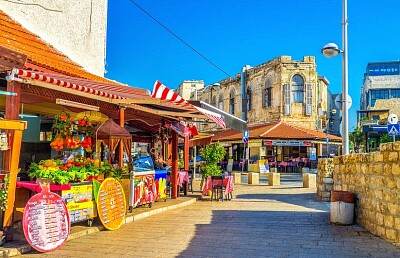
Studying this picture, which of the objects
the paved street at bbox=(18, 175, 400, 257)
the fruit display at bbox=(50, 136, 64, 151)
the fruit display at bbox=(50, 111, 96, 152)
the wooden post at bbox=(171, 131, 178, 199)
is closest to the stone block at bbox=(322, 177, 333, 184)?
the paved street at bbox=(18, 175, 400, 257)

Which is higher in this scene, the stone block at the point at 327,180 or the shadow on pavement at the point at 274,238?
the stone block at the point at 327,180

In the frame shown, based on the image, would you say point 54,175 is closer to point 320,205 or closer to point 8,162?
point 8,162

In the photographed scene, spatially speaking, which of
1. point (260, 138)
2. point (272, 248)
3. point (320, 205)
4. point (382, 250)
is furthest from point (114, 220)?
point (260, 138)

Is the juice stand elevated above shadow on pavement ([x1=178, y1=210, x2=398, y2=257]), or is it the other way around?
the juice stand

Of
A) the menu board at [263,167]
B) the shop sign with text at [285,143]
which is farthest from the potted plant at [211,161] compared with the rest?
the shop sign with text at [285,143]

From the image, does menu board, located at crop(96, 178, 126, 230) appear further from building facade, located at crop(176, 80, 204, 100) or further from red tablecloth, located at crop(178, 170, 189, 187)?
building facade, located at crop(176, 80, 204, 100)

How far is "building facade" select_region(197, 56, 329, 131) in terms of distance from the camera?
32906mm

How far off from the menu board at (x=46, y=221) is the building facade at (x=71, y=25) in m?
6.80

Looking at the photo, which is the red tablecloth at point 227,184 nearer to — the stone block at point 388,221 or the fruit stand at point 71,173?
the fruit stand at point 71,173

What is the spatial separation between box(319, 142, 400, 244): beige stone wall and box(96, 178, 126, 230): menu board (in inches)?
184

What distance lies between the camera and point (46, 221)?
19.1 ft

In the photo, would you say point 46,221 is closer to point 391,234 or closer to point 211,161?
point 391,234

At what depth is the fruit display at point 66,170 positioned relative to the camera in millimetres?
6410

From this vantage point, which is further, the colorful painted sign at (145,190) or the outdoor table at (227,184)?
the outdoor table at (227,184)
